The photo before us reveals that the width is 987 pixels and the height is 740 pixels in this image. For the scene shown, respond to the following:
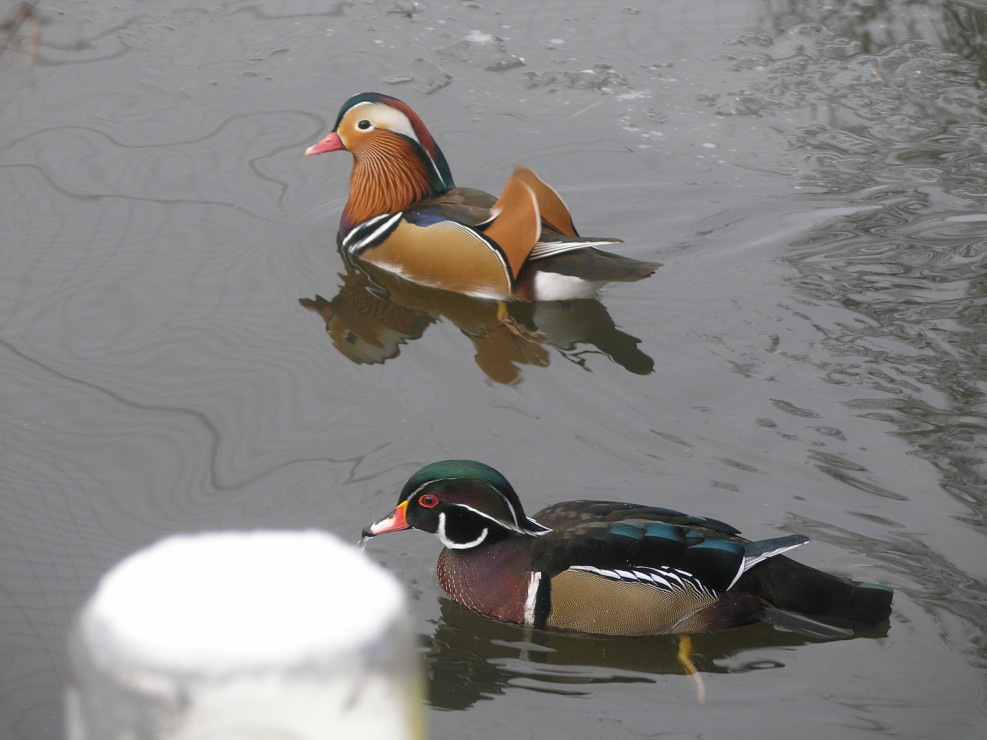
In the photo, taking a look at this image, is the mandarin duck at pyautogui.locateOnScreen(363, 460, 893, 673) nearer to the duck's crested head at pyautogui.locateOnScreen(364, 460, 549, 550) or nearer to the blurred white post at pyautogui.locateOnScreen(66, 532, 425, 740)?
the duck's crested head at pyautogui.locateOnScreen(364, 460, 549, 550)

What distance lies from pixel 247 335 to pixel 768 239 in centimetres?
257

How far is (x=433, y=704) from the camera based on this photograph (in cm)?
326

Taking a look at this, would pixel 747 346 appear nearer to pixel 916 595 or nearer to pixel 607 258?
pixel 607 258

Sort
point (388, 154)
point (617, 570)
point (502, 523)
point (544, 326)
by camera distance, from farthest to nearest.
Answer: point (388, 154) → point (544, 326) → point (502, 523) → point (617, 570)

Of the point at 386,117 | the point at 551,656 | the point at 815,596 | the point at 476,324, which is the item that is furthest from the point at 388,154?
the point at 815,596

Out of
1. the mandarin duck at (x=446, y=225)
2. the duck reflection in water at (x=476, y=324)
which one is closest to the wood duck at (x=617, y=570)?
the duck reflection in water at (x=476, y=324)

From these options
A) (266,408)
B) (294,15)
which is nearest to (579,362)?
(266,408)

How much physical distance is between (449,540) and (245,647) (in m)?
3.12

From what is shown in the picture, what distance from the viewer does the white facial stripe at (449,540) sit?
3.58 m

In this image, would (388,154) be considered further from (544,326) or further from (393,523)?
(393,523)

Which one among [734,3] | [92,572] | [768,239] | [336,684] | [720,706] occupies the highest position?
[336,684]

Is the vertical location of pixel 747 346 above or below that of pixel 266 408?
above

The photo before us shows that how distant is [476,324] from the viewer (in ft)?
17.4

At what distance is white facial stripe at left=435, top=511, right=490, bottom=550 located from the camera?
3.58 metres
